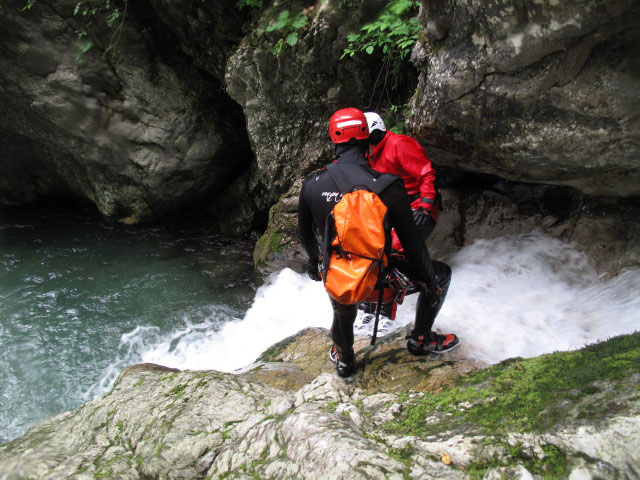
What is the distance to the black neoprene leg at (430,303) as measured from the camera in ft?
12.0

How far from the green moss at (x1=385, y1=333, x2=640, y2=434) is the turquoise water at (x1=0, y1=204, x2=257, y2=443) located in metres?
5.35

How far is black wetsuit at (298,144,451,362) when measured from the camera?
3053 millimetres

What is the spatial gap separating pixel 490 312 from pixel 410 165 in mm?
2085

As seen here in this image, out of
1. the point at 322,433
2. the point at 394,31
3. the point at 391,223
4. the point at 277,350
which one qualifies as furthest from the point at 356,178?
the point at 394,31

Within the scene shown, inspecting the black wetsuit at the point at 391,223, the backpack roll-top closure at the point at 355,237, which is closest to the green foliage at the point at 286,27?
the black wetsuit at the point at 391,223

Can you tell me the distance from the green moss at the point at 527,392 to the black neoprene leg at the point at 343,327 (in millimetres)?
838

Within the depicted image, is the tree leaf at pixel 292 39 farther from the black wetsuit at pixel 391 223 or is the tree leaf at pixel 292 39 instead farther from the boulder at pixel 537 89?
the black wetsuit at pixel 391 223

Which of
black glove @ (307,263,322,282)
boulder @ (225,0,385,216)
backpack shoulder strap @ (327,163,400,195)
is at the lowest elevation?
black glove @ (307,263,322,282)

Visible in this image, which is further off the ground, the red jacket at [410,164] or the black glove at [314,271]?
the red jacket at [410,164]

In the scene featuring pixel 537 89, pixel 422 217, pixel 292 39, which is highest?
pixel 292 39

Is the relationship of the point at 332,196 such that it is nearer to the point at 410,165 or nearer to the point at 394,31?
the point at 410,165

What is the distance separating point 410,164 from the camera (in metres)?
4.50

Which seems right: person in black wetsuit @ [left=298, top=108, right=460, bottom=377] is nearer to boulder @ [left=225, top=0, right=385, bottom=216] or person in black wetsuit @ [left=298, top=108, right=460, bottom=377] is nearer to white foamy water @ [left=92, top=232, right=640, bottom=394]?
white foamy water @ [left=92, top=232, right=640, bottom=394]

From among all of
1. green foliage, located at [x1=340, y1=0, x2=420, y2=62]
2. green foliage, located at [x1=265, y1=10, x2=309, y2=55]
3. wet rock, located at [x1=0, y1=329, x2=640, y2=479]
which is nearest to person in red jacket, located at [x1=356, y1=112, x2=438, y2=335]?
wet rock, located at [x1=0, y1=329, x2=640, y2=479]
